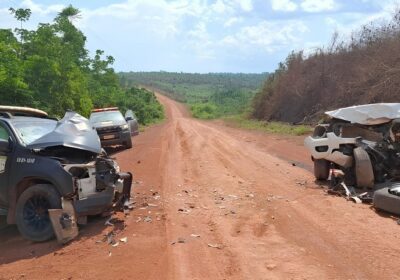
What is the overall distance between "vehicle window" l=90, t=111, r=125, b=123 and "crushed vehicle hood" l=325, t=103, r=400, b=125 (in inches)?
490

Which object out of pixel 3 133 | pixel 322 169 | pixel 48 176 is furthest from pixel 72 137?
pixel 322 169

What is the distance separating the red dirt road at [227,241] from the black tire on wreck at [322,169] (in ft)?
1.94

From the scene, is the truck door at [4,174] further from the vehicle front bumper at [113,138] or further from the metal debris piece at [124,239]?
the vehicle front bumper at [113,138]

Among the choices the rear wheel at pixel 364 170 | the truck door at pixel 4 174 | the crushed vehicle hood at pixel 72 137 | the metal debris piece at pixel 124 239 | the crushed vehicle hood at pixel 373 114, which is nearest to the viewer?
the metal debris piece at pixel 124 239

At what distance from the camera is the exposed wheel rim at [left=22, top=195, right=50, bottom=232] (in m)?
7.76

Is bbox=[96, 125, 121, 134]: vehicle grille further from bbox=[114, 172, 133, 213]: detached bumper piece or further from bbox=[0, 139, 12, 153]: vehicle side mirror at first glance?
bbox=[0, 139, 12, 153]: vehicle side mirror

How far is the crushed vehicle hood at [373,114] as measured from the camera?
10.4 metres

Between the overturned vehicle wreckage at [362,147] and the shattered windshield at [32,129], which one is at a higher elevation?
the shattered windshield at [32,129]

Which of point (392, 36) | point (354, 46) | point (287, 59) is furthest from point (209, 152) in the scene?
point (287, 59)

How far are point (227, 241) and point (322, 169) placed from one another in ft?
17.5

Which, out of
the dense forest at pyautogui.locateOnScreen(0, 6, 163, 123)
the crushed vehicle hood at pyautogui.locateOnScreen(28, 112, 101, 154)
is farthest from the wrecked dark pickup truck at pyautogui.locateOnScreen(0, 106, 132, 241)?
the dense forest at pyautogui.locateOnScreen(0, 6, 163, 123)

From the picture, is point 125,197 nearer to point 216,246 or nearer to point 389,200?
point 216,246

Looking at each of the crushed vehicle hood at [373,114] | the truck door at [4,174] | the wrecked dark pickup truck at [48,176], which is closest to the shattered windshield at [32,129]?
the wrecked dark pickup truck at [48,176]

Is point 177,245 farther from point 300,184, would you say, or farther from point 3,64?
point 3,64
